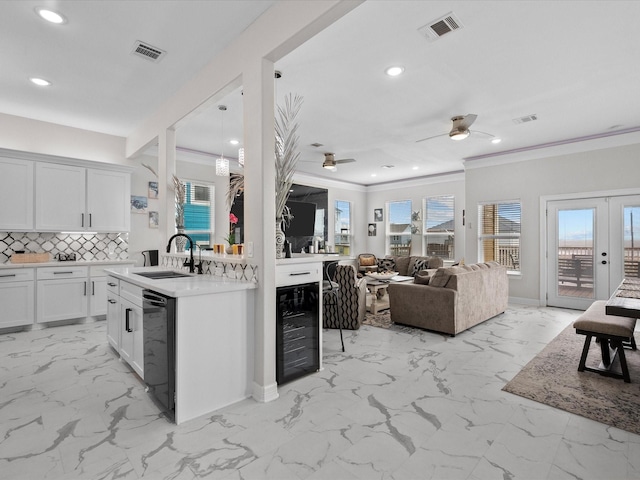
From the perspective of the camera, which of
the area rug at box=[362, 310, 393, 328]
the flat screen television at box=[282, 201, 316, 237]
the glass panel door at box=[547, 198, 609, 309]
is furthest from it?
the glass panel door at box=[547, 198, 609, 309]

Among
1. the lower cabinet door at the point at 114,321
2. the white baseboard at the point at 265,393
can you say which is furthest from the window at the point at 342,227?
the white baseboard at the point at 265,393

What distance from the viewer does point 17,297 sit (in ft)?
14.2

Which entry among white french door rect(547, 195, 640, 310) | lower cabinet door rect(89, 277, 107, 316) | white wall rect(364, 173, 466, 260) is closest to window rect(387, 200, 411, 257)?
white wall rect(364, 173, 466, 260)

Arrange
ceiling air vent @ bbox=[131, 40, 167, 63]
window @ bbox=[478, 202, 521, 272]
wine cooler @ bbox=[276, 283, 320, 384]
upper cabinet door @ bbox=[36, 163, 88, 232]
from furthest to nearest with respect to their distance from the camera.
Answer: window @ bbox=[478, 202, 521, 272] → upper cabinet door @ bbox=[36, 163, 88, 232] → ceiling air vent @ bbox=[131, 40, 167, 63] → wine cooler @ bbox=[276, 283, 320, 384]

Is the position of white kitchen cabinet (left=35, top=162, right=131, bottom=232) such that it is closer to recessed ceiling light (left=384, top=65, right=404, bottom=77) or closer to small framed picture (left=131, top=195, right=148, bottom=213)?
small framed picture (left=131, top=195, right=148, bottom=213)

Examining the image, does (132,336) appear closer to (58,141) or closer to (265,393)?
(265,393)

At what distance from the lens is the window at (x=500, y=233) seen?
6438 millimetres

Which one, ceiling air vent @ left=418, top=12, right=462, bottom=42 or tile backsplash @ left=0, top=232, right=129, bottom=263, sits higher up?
ceiling air vent @ left=418, top=12, right=462, bottom=42

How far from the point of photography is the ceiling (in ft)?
8.43

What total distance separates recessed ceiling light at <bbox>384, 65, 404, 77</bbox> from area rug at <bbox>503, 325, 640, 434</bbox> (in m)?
3.05

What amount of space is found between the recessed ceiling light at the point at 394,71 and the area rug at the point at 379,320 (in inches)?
124

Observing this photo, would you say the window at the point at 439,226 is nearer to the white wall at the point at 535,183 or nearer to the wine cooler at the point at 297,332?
the white wall at the point at 535,183

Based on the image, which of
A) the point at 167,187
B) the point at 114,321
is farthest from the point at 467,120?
the point at 114,321

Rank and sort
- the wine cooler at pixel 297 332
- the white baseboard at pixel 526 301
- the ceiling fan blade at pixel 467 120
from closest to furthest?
the wine cooler at pixel 297 332 < the ceiling fan blade at pixel 467 120 < the white baseboard at pixel 526 301
